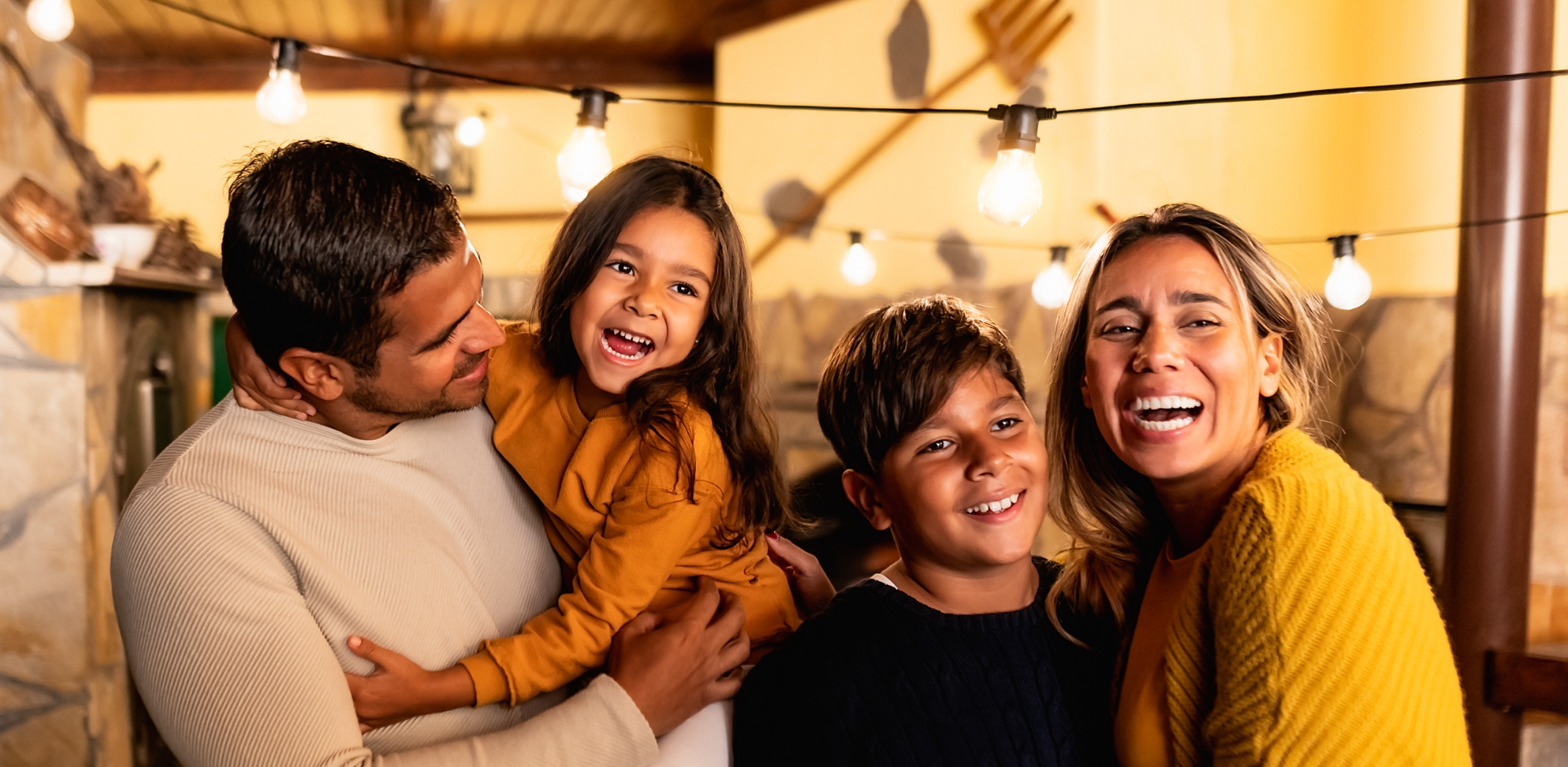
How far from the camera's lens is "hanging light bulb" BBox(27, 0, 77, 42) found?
204 centimetres

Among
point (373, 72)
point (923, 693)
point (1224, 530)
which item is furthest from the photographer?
point (373, 72)

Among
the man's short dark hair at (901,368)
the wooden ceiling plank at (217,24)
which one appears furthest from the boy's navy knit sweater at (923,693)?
the wooden ceiling plank at (217,24)

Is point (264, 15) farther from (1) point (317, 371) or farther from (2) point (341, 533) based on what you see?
(2) point (341, 533)

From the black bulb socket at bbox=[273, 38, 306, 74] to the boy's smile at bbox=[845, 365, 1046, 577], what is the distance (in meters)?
1.51

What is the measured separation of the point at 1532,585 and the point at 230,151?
512 centimetres

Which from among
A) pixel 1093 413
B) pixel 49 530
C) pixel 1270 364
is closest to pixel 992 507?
pixel 1093 413

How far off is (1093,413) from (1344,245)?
149 centimetres

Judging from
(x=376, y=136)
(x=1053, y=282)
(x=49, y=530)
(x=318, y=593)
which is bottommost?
(x=49, y=530)

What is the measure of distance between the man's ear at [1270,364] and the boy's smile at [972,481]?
299mm

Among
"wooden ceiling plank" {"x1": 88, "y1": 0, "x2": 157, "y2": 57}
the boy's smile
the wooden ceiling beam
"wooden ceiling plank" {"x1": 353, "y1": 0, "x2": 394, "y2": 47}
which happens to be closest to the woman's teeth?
the boy's smile

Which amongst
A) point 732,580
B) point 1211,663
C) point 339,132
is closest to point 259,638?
point 732,580

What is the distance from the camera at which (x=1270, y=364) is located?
135 cm

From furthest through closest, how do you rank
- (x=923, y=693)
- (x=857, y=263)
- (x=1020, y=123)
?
(x=857, y=263) → (x=1020, y=123) → (x=923, y=693)

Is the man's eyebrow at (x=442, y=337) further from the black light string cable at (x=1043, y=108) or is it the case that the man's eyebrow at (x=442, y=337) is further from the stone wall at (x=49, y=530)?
the stone wall at (x=49, y=530)
